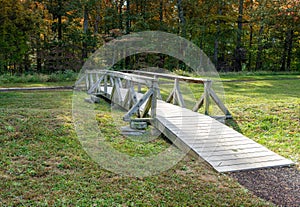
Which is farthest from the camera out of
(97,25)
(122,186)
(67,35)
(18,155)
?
(97,25)

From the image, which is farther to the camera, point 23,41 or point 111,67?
point 111,67

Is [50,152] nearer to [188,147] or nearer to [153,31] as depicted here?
[188,147]

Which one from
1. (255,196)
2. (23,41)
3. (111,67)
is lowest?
(255,196)

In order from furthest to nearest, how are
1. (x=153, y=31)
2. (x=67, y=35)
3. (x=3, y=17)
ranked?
(x=153, y=31)
(x=67, y=35)
(x=3, y=17)

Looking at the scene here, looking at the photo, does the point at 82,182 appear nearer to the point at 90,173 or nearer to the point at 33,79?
the point at 90,173

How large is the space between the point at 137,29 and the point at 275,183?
1773 centimetres

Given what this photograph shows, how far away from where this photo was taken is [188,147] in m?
4.29

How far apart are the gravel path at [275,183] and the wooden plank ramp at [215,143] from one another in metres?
0.13

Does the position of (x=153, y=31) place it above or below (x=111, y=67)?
above

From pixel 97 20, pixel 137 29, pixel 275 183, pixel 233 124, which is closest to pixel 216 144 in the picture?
pixel 275 183

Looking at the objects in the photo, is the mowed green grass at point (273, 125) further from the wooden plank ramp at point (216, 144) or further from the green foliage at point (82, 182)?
the green foliage at point (82, 182)

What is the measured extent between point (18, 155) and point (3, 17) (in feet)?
45.4

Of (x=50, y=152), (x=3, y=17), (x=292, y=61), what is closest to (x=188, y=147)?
(x=50, y=152)

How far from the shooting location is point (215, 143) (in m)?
4.42
